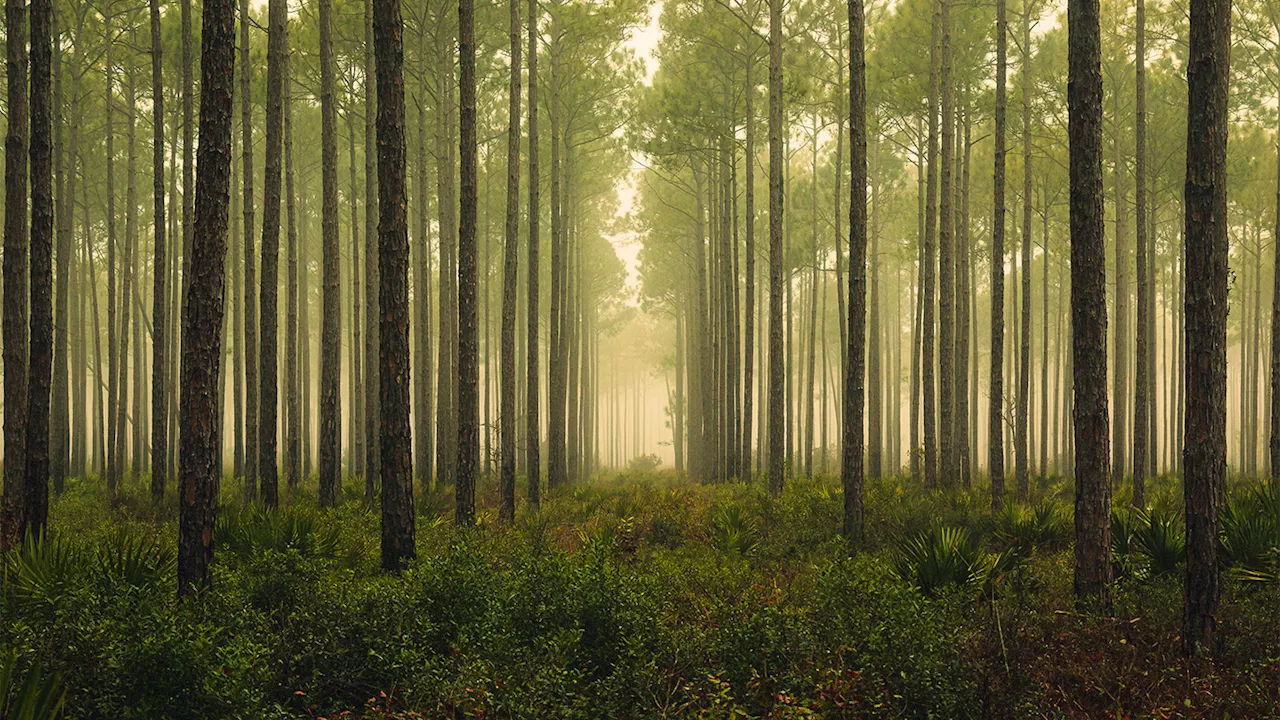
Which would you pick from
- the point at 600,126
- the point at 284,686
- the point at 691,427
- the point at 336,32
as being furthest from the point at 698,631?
the point at 691,427

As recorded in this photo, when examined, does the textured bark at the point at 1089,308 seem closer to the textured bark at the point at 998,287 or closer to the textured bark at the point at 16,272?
the textured bark at the point at 998,287

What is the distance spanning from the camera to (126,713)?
5125 millimetres

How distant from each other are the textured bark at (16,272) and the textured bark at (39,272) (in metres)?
0.20

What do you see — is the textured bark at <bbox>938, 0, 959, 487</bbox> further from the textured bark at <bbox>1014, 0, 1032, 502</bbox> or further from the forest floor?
the forest floor

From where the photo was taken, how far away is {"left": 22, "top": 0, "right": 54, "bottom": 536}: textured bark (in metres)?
9.10

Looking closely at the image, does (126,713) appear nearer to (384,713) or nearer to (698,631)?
(384,713)

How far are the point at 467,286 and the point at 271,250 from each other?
3.41m

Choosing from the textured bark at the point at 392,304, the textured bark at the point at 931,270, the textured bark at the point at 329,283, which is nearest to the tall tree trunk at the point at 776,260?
the textured bark at the point at 931,270

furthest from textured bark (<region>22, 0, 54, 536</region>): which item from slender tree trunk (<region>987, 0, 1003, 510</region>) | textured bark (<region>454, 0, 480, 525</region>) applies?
slender tree trunk (<region>987, 0, 1003, 510</region>)

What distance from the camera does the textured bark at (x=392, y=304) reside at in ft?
29.0

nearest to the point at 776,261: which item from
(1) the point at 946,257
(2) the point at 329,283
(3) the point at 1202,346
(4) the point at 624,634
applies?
(1) the point at 946,257

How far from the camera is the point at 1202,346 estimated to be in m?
6.60

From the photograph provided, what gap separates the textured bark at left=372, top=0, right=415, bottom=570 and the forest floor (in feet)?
1.76

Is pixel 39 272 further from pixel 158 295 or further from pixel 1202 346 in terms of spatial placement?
pixel 1202 346
